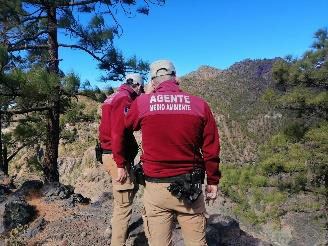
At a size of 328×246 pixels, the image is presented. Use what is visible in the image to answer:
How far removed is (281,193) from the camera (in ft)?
68.0

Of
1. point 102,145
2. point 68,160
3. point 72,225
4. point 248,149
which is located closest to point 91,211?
point 72,225

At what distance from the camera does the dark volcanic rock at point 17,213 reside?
6.37 metres

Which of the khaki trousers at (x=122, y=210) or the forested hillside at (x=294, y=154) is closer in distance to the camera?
the khaki trousers at (x=122, y=210)

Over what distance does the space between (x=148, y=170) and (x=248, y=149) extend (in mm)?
82675

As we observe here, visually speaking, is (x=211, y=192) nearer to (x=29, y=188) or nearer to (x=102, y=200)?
(x=102, y=200)

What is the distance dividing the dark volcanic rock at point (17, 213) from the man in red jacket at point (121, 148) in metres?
2.24

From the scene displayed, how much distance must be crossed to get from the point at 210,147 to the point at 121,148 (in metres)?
0.99

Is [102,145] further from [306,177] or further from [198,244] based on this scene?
[306,177]

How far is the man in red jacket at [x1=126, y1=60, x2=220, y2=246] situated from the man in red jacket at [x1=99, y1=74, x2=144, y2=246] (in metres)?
0.57

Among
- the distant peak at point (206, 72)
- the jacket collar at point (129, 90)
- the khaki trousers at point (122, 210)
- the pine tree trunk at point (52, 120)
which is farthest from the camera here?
the distant peak at point (206, 72)

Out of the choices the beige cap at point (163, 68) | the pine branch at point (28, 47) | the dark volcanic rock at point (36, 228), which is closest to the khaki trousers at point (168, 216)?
the beige cap at point (163, 68)

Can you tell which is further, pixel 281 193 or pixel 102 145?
pixel 281 193

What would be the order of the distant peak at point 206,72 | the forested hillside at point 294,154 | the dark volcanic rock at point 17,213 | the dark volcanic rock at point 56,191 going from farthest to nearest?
the distant peak at point 206,72, the forested hillside at point 294,154, the dark volcanic rock at point 56,191, the dark volcanic rock at point 17,213

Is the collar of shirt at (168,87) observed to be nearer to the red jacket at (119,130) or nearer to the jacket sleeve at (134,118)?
the jacket sleeve at (134,118)
